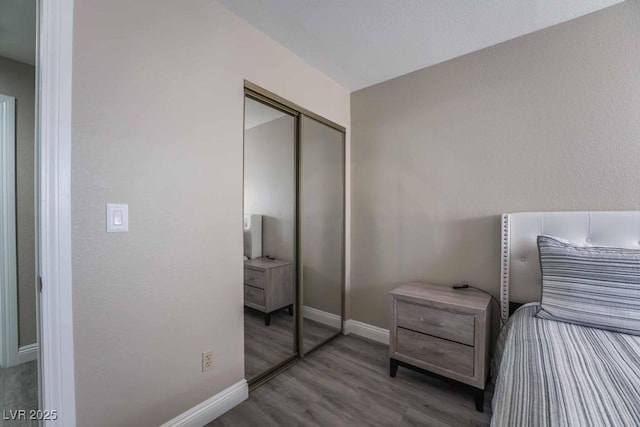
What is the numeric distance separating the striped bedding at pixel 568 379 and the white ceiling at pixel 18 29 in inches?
119

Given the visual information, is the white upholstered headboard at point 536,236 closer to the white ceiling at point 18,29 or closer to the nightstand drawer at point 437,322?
the nightstand drawer at point 437,322

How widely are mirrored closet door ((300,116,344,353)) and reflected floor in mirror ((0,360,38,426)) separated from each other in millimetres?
1833

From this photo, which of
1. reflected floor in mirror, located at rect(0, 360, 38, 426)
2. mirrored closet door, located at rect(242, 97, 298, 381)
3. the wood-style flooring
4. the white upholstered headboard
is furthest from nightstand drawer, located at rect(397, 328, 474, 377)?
reflected floor in mirror, located at rect(0, 360, 38, 426)

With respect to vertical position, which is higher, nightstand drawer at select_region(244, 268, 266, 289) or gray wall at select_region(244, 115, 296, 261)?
gray wall at select_region(244, 115, 296, 261)

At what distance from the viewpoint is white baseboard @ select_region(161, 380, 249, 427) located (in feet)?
4.68

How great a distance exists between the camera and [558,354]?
1041 millimetres

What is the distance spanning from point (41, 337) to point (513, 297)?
263 centimetres

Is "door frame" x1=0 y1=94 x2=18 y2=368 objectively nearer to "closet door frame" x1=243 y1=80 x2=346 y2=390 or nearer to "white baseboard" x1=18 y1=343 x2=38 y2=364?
"white baseboard" x1=18 y1=343 x2=38 y2=364

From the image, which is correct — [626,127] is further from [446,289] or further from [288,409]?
[288,409]

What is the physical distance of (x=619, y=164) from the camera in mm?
1601

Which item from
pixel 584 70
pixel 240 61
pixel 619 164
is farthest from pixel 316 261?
pixel 584 70

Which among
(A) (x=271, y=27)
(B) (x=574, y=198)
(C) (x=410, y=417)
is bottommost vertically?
(C) (x=410, y=417)

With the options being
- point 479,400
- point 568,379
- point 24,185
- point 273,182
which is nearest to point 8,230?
point 24,185

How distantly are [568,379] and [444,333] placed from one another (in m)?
0.93
